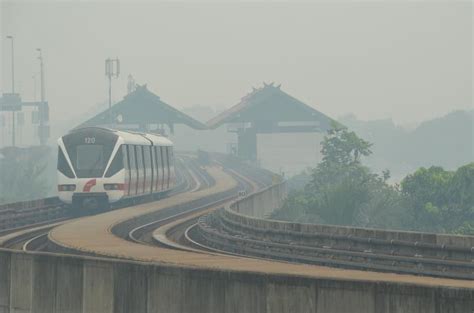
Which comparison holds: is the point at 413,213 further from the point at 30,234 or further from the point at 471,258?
the point at 471,258

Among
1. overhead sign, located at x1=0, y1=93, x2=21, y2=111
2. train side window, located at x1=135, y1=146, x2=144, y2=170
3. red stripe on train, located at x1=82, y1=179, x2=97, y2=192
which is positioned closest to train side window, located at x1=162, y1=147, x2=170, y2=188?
train side window, located at x1=135, y1=146, x2=144, y2=170

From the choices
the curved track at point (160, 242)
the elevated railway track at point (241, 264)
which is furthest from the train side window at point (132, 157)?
the elevated railway track at point (241, 264)

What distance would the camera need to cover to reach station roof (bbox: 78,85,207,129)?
510 feet

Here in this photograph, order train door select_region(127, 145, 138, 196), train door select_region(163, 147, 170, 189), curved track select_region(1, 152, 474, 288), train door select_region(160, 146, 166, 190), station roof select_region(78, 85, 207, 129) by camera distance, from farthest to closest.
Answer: station roof select_region(78, 85, 207, 129) → train door select_region(163, 147, 170, 189) → train door select_region(160, 146, 166, 190) → train door select_region(127, 145, 138, 196) → curved track select_region(1, 152, 474, 288)

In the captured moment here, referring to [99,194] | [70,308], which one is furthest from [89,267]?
[99,194]

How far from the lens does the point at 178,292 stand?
2031 cm

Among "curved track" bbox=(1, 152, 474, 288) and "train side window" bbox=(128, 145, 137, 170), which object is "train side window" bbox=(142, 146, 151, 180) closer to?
"curved track" bbox=(1, 152, 474, 288)

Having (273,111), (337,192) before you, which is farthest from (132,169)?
(273,111)

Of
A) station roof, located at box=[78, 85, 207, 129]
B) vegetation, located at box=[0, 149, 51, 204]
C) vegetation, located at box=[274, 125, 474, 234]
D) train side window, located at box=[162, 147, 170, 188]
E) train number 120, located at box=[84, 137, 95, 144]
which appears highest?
station roof, located at box=[78, 85, 207, 129]

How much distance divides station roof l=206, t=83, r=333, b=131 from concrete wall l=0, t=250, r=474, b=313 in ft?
402

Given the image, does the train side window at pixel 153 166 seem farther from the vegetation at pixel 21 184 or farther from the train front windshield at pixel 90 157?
the vegetation at pixel 21 184

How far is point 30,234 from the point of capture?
130 ft

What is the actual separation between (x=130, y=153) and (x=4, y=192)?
215 feet

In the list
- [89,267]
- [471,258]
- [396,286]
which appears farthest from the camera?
[471,258]
